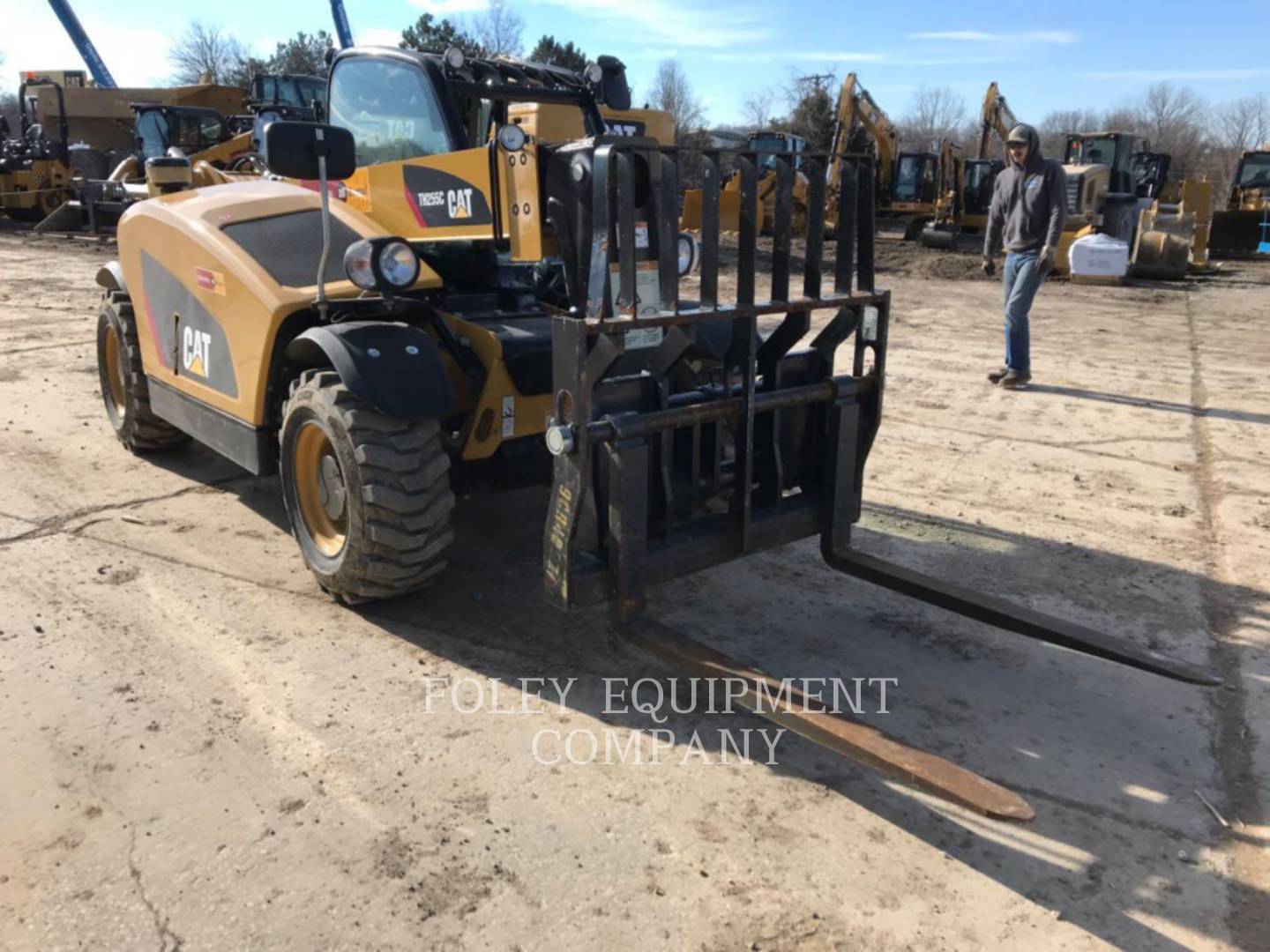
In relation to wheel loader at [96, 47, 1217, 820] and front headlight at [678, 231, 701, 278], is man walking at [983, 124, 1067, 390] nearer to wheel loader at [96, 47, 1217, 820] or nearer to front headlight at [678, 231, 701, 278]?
front headlight at [678, 231, 701, 278]

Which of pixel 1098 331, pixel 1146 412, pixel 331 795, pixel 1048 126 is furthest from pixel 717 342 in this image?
pixel 1048 126

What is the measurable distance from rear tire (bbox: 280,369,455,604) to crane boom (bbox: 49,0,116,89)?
39.7m

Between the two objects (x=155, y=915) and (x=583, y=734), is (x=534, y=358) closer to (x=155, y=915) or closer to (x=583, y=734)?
(x=583, y=734)

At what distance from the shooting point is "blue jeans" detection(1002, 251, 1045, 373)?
26.1 ft

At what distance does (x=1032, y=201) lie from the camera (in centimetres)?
789

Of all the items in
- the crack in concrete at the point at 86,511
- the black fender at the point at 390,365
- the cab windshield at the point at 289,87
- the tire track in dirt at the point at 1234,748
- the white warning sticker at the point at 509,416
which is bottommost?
the tire track in dirt at the point at 1234,748

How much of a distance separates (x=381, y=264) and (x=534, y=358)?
68cm

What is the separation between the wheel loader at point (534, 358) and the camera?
330cm

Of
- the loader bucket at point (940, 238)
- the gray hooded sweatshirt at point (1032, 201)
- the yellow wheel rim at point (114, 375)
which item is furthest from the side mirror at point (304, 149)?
the loader bucket at point (940, 238)

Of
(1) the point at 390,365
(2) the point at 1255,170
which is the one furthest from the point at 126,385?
(2) the point at 1255,170

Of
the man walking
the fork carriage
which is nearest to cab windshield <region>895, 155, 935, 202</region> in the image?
the man walking

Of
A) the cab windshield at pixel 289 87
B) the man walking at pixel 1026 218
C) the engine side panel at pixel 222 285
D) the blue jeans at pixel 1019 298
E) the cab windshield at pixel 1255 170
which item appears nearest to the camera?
the engine side panel at pixel 222 285

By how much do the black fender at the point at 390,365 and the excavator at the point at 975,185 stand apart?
21.3m

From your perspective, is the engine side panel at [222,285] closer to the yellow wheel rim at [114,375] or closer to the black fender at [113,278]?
the black fender at [113,278]
